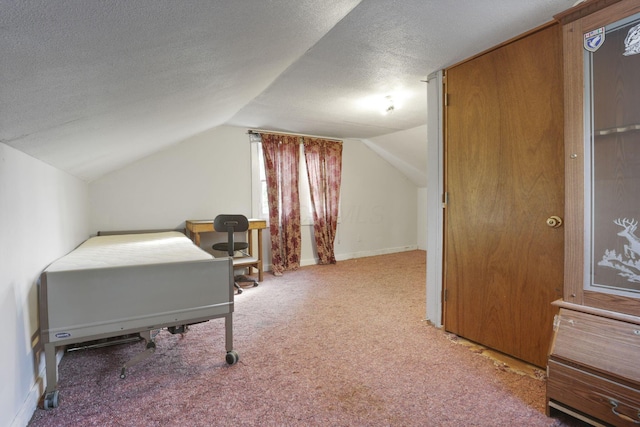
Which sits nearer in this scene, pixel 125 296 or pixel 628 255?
pixel 628 255

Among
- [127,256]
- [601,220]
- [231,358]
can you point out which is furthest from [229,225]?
[601,220]

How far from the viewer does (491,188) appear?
2152mm

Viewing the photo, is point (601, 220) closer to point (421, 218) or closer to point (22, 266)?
point (22, 266)

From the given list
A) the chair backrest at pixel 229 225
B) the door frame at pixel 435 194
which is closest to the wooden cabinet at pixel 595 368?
the door frame at pixel 435 194

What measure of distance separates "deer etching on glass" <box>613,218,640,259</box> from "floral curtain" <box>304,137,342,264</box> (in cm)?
395

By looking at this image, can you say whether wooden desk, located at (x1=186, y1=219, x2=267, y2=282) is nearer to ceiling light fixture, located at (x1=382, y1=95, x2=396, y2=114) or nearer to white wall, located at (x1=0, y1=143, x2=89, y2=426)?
white wall, located at (x1=0, y1=143, x2=89, y2=426)

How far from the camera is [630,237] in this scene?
1344mm

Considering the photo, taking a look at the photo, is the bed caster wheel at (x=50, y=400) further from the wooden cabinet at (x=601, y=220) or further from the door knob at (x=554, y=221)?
the door knob at (x=554, y=221)

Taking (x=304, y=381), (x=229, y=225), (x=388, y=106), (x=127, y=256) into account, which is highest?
(x=388, y=106)

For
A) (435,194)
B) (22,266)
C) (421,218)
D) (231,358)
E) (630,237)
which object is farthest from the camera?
(421,218)

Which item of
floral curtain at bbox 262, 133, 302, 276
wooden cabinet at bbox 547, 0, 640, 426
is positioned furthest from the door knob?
floral curtain at bbox 262, 133, 302, 276

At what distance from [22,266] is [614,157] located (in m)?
2.77

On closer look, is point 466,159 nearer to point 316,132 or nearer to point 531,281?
point 531,281

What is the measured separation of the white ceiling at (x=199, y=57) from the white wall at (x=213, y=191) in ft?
3.42
